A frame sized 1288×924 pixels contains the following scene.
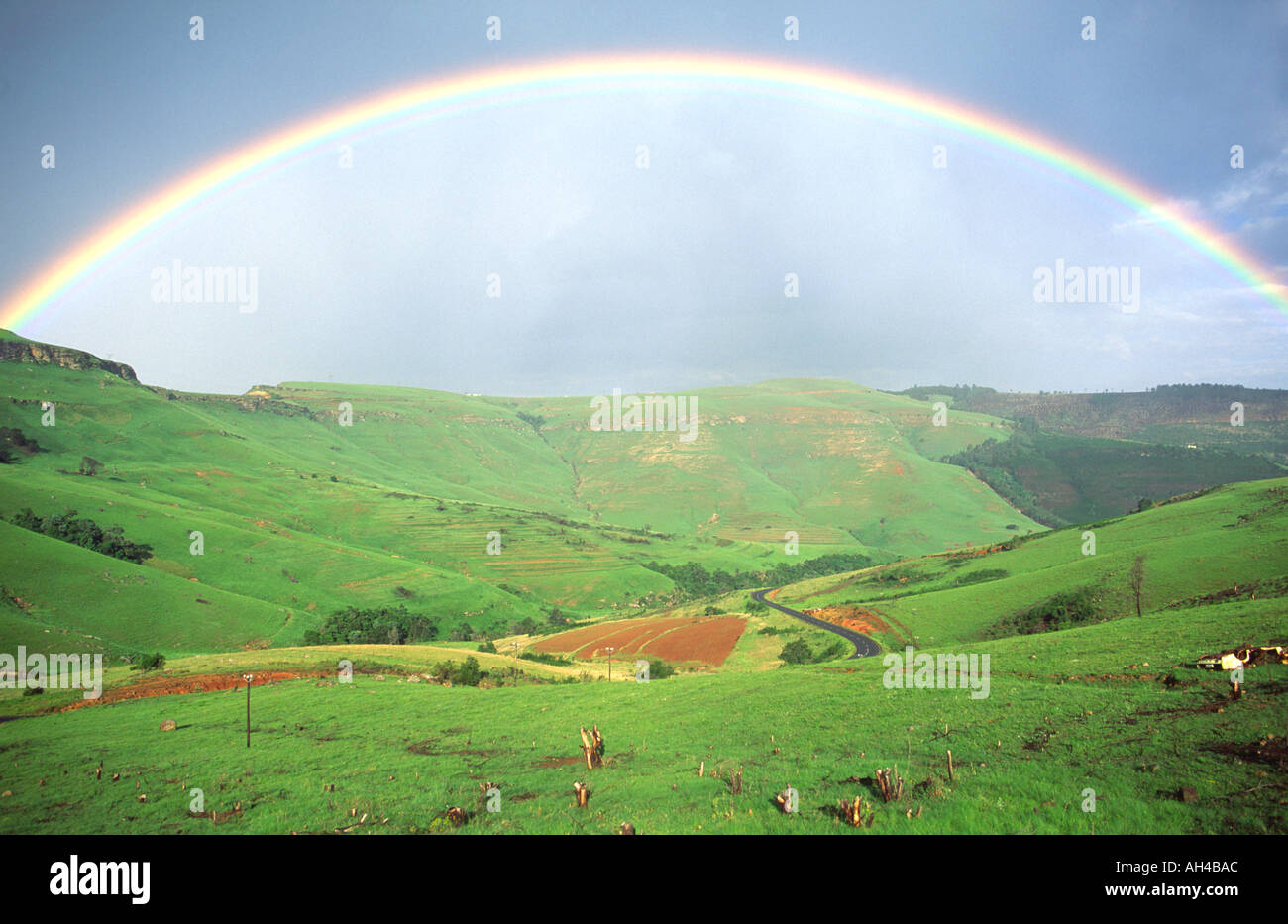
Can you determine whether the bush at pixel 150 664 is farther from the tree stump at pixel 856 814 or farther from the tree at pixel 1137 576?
the tree at pixel 1137 576

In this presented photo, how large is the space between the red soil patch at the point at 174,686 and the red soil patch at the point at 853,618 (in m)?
65.1

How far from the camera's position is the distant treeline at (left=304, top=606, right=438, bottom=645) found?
4269 inches

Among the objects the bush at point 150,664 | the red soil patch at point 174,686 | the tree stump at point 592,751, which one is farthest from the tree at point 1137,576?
the bush at point 150,664

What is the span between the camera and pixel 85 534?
116688 millimetres

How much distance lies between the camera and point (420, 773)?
93.5ft

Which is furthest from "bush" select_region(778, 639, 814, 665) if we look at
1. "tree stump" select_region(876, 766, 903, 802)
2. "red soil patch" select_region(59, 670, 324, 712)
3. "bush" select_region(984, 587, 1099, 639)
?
"tree stump" select_region(876, 766, 903, 802)

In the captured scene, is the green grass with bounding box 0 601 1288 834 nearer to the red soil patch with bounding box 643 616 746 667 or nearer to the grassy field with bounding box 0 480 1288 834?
the grassy field with bounding box 0 480 1288 834

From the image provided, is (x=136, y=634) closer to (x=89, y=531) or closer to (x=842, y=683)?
(x=89, y=531)

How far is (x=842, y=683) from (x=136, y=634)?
101 meters

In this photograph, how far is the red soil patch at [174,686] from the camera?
47.2 metres

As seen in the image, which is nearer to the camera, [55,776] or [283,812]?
[283,812]

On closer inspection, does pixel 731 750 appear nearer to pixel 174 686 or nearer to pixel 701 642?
pixel 174 686
